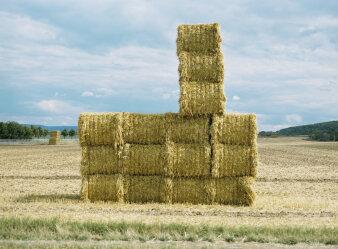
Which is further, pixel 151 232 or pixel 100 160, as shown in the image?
pixel 100 160

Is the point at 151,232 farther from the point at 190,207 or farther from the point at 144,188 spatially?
the point at 144,188

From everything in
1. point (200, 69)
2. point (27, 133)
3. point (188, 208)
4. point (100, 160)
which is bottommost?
point (188, 208)

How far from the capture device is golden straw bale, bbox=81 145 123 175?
1067 cm

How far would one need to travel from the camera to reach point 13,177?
16.0 m

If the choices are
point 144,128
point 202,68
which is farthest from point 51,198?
point 202,68

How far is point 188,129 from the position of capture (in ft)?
34.1

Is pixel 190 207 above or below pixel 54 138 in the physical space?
below

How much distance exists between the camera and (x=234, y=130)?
408 inches

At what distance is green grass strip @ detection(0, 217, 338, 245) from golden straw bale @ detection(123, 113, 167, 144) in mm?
3516

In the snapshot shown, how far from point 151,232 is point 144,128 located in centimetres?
403

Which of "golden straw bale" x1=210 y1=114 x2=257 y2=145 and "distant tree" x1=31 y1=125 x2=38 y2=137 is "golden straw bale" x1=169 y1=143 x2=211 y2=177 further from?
"distant tree" x1=31 y1=125 x2=38 y2=137

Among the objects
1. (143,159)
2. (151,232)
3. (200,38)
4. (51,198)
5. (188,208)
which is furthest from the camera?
(51,198)

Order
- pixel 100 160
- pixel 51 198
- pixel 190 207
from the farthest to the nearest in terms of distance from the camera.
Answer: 1. pixel 51 198
2. pixel 100 160
3. pixel 190 207

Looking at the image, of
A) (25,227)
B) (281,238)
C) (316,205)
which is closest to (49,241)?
(25,227)
